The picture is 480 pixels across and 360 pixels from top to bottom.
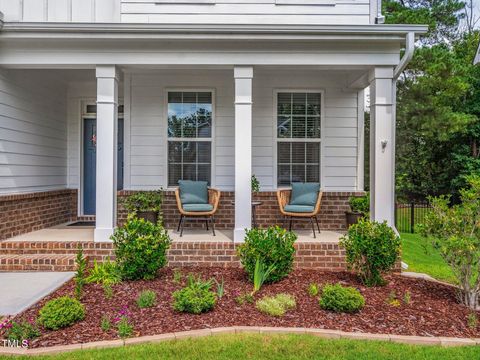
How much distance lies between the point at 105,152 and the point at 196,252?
1.90 metres

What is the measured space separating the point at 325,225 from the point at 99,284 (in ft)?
13.0

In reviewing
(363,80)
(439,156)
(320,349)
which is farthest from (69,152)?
A: (439,156)

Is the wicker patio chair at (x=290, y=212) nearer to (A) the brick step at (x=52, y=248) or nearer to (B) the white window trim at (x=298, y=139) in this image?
(B) the white window trim at (x=298, y=139)

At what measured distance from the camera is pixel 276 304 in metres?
3.66

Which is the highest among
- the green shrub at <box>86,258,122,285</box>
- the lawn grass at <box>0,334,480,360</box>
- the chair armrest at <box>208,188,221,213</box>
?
the chair armrest at <box>208,188,221,213</box>

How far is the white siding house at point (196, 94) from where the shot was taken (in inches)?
208

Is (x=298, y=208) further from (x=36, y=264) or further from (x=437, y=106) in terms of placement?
(x=437, y=106)

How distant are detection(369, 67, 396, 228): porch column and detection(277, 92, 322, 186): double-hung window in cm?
167

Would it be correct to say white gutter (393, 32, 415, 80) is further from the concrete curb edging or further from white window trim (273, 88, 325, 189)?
the concrete curb edging

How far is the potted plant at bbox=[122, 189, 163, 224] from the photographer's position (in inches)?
247

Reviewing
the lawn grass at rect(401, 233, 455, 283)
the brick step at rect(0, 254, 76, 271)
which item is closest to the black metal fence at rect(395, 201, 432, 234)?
the lawn grass at rect(401, 233, 455, 283)

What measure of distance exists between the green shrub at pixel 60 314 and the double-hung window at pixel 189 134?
12.3 feet

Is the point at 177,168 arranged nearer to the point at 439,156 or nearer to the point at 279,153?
the point at 279,153

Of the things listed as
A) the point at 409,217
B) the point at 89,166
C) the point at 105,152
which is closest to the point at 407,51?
the point at 105,152
